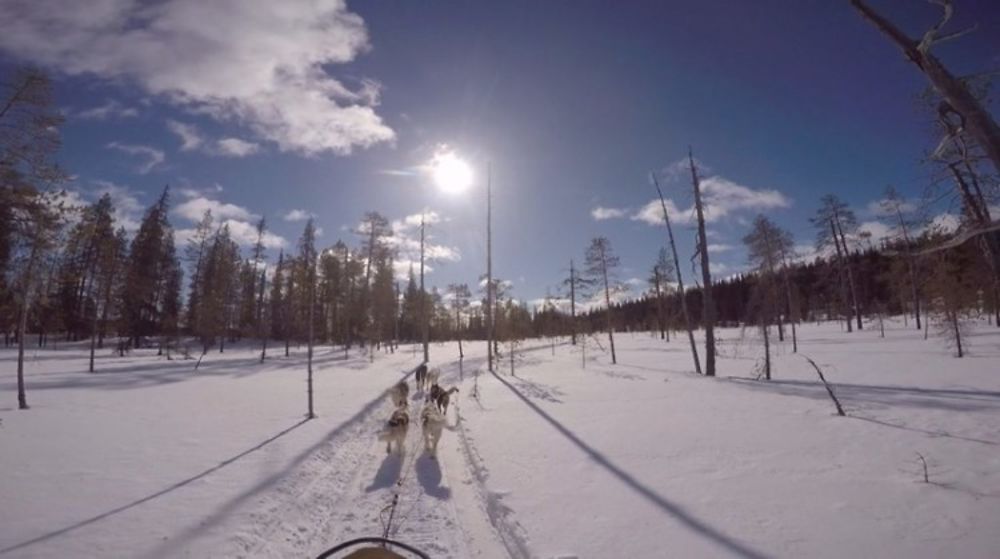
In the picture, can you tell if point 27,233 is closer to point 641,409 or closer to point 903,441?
point 641,409

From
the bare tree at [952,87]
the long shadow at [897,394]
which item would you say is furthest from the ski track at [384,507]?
the long shadow at [897,394]

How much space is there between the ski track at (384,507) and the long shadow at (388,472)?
0.02 metres

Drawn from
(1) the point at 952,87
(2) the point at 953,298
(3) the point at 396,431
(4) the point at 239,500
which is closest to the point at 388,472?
(3) the point at 396,431

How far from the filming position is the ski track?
562 cm

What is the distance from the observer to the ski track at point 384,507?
18.5ft

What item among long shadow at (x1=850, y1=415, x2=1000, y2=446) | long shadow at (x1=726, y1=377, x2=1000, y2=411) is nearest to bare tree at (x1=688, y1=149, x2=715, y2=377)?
long shadow at (x1=726, y1=377, x2=1000, y2=411)

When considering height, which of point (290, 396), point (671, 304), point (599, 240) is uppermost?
point (599, 240)

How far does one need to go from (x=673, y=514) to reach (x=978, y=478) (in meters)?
4.64

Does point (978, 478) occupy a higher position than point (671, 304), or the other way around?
point (671, 304)

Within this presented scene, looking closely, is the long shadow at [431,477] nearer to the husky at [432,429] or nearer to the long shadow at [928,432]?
the husky at [432,429]

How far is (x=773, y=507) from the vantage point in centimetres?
596

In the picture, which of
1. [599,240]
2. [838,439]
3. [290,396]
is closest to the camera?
[838,439]

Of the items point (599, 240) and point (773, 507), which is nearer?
point (773, 507)

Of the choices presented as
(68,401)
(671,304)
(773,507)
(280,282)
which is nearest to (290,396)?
(68,401)
